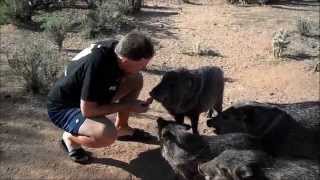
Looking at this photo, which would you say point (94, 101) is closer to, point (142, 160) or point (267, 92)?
point (142, 160)

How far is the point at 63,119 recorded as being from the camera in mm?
5250

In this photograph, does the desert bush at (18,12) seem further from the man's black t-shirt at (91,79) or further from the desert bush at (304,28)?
the desert bush at (304,28)

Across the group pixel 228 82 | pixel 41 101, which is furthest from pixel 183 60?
pixel 41 101

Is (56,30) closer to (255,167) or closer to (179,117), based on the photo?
(179,117)

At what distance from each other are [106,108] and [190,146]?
2.68 feet

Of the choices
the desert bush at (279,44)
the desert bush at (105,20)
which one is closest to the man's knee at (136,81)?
the desert bush at (105,20)

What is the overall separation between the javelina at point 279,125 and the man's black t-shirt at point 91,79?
4.03 feet

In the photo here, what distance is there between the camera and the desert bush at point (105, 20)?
27.3 ft

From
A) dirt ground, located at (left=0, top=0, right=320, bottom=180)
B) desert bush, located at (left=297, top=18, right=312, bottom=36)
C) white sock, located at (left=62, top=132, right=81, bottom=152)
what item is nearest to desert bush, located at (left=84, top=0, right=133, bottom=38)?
dirt ground, located at (left=0, top=0, right=320, bottom=180)

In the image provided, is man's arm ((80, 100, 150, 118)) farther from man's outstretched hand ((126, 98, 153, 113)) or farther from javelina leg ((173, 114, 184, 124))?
javelina leg ((173, 114, 184, 124))

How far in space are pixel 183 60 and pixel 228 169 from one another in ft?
11.2

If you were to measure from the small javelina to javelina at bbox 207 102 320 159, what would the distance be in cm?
37

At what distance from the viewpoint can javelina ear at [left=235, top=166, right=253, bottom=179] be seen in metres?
4.47

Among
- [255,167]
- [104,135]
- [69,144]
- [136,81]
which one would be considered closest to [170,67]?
[136,81]
